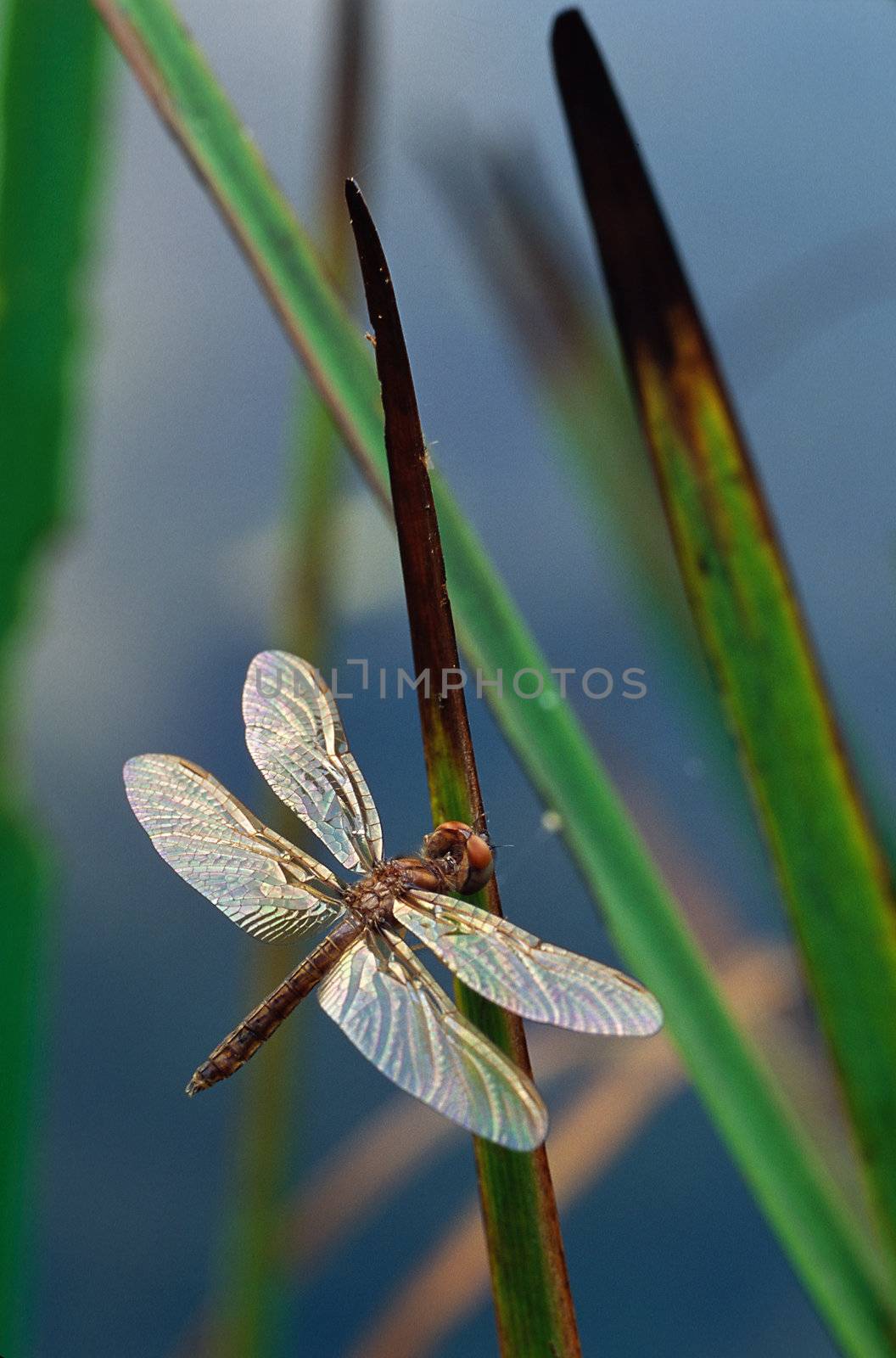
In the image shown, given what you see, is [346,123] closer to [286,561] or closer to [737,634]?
[286,561]

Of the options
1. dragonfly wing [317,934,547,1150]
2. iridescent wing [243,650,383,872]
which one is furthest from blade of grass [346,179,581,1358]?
iridescent wing [243,650,383,872]

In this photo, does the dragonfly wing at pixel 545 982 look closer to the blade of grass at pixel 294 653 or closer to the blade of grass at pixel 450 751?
the blade of grass at pixel 450 751

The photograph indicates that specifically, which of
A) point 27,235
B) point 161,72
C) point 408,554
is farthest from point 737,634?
point 27,235

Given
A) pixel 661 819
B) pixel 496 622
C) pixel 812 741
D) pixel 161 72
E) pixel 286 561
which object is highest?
pixel 161 72

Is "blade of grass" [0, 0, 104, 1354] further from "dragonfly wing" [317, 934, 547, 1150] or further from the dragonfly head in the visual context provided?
the dragonfly head

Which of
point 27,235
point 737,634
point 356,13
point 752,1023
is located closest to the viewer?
point 737,634

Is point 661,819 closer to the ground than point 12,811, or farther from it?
closer to the ground
